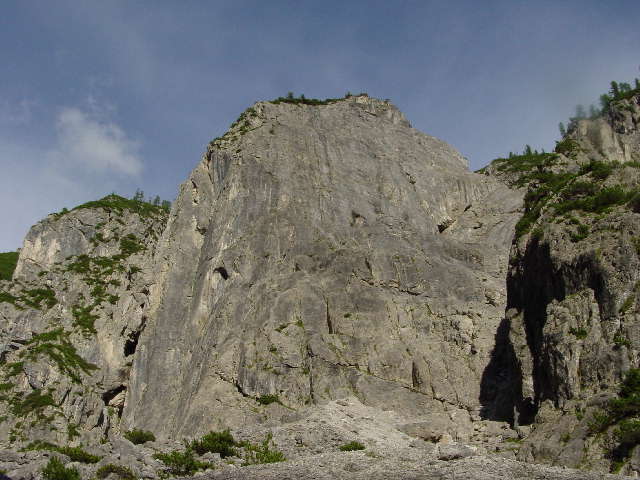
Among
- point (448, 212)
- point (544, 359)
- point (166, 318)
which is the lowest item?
point (544, 359)

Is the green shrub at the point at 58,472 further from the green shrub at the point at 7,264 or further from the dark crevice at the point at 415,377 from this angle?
the green shrub at the point at 7,264

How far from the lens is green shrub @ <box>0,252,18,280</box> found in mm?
126062

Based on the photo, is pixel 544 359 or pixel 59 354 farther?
pixel 59 354

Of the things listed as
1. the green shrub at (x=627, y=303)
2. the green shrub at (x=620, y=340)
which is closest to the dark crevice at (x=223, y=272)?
the green shrub at (x=627, y=303)

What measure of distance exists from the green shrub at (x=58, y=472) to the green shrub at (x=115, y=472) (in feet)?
3.33

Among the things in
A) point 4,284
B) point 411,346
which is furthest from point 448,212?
point 4,284

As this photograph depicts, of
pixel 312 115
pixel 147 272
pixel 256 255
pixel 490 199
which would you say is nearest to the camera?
pixel 256 255

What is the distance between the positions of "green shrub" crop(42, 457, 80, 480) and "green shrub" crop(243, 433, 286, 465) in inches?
345

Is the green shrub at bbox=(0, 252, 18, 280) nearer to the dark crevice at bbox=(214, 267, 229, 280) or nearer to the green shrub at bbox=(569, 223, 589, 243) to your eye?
the dark crevice at bbox=(214, 267, 229, 280)

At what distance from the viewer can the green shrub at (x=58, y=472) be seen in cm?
3020

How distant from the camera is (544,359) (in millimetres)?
45375

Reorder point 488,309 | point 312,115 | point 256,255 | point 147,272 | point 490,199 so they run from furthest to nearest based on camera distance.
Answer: point 312,115 → point 490,199 → point 147,272 → point 256,255 → point 488,309

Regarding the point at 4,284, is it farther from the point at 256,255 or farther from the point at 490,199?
the point at 490,199

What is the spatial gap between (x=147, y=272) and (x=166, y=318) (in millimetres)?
12723
